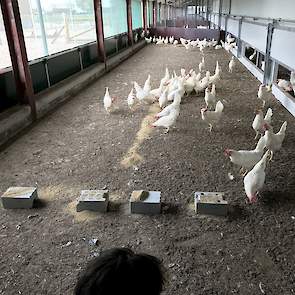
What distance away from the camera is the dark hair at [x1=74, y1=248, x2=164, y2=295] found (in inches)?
34.5

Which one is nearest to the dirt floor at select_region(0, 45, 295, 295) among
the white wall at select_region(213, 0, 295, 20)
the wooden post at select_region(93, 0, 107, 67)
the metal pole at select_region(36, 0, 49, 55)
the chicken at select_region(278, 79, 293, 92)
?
the chicken at select_region(278, 79, 293, 92)

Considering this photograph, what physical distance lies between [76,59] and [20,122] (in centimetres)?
411

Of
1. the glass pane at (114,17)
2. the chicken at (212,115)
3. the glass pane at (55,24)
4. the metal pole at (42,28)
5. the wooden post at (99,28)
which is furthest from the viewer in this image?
the glass pane at (114,17)

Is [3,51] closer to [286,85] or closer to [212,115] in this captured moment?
[212,115]

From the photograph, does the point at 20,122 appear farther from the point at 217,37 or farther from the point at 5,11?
the point at 217,37

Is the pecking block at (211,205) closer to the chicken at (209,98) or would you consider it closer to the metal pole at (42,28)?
the chicken at (209,98)

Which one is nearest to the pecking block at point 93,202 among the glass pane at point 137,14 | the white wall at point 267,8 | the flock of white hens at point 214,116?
the flock of white hens at point 214,116

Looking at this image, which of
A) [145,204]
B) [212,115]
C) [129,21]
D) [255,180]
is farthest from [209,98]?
[129,21]

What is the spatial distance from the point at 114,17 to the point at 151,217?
11.9 meters

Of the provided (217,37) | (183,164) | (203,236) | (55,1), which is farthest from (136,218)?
(217,37)

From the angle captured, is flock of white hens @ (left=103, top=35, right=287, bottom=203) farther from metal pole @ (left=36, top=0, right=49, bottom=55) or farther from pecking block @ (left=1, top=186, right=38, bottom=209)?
metal pole @ (left=36, top=0, right=49, bottom=55)

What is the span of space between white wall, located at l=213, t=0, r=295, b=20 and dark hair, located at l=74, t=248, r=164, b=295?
7.42 m

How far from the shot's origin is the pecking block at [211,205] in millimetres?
2816

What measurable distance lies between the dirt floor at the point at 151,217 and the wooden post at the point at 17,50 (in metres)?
0.55
